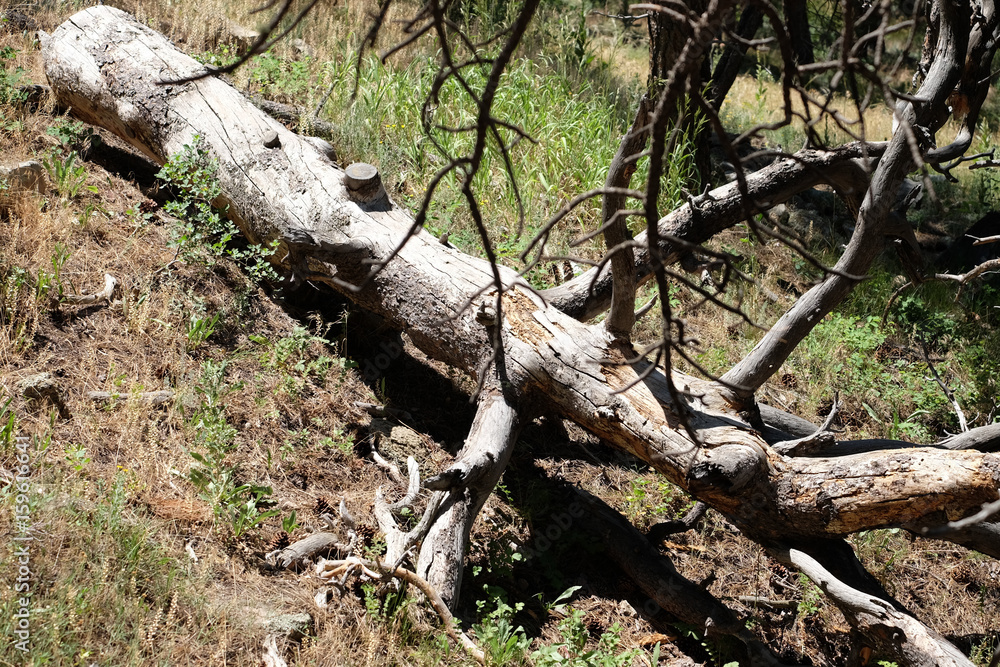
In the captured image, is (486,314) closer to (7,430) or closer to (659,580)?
(659,580)

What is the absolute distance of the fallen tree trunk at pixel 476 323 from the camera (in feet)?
11.1

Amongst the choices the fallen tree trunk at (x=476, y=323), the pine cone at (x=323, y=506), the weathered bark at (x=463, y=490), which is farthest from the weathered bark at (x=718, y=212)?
the pine cone at (x=323, y=506)

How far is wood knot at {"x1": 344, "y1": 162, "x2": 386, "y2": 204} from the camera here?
467 cm

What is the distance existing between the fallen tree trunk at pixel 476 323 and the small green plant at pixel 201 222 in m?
0.11

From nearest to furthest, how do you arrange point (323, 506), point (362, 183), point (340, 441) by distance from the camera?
1. point (323, 506)
2. point (340, 441)
3. point (362, 183)

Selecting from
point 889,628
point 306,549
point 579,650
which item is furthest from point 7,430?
point 889,628

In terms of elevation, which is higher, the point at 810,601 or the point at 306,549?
the point at 810,601

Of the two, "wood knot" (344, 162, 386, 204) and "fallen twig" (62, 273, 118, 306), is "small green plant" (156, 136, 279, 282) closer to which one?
"fallen twig" (62, 273, 118, 306)

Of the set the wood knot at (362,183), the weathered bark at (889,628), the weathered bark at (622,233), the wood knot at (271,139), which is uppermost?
the weathered bark at (622,233)

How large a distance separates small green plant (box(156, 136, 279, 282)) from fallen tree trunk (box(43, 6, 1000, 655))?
0.37 feet

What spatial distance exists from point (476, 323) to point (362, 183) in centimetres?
124

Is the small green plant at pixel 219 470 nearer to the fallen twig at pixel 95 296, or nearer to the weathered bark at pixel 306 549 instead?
the weathered bark at pixel 306 549

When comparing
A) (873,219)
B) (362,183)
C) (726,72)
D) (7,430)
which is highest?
(726,72)

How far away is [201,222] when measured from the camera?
16.6ft
